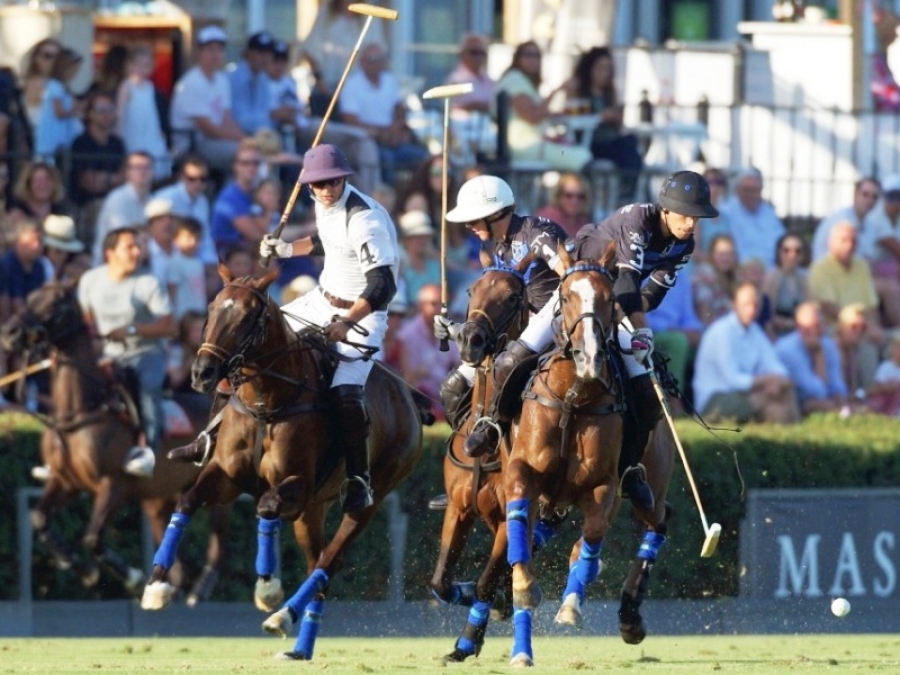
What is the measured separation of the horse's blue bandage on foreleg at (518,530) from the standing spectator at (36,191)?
5.97 meters

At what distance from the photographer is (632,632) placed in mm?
12727

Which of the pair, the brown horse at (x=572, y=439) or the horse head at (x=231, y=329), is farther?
the horse head at (x=231, y=329)

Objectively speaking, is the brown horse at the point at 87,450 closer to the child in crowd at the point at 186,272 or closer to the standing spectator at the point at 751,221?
the child in crowd at the point at 186,272

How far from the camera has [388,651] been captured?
13.3 m

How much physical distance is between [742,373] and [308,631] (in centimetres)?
588

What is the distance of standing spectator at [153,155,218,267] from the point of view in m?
16.5

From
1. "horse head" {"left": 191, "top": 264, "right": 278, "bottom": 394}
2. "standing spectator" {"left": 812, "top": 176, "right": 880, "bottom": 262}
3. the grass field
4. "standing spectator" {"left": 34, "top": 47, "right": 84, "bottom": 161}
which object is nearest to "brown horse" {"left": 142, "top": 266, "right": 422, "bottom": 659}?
"horse head" {"left": 191, "top": 264, "right": 278, "bottom": 394}

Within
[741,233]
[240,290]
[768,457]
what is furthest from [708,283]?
[240,290]

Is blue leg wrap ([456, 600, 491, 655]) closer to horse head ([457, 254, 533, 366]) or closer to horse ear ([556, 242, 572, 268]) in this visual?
horse head ([457, 254, 533, 366])

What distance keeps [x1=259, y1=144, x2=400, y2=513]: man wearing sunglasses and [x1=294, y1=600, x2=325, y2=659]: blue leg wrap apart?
615mm

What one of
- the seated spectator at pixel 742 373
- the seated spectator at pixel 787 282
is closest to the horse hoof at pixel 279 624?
the seated spectator at pixel 742 373

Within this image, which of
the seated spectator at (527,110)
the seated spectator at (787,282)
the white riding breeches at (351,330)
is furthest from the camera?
the seated spectator at (527,110)

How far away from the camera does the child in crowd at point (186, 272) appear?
634 inches

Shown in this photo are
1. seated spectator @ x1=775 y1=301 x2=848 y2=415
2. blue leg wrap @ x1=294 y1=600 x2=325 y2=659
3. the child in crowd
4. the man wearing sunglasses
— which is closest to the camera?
blue leg wrap @ x1=294 y1=600 x2=325 y2=659
